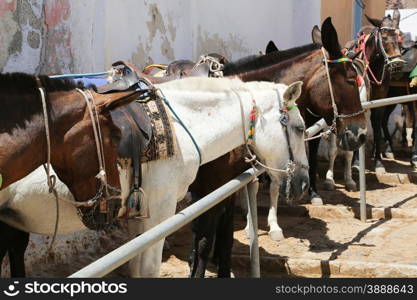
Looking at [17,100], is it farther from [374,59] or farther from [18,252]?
[374,59]

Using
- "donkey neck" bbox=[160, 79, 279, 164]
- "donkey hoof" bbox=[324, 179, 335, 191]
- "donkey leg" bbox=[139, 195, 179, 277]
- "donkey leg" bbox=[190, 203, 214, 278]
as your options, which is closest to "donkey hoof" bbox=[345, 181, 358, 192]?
"donkey hoof" bbox=[324, 179, 335, 191]

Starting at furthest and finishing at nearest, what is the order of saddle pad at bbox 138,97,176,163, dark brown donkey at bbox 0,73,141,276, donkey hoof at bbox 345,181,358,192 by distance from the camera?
donkey hoof at bbox 345,181,358,192
saddle pad at bbox 138,97,176,163
dark brown donkey at bbox 0,73,141,276

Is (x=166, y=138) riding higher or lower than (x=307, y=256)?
higher

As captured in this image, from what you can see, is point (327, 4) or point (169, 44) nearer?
point (169, 44)

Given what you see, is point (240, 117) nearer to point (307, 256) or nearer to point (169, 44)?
point (307, 256)

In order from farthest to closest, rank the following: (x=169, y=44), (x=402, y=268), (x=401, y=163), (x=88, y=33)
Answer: (x=401, y=163), (x=169, y=44), (x=88, y=33), (x=402, y=268)

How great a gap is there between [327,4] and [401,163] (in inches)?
136

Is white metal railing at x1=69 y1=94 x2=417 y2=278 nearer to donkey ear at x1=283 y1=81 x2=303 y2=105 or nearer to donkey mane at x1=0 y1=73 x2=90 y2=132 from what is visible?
donkey ear at x1=283 y1=81 x2=303 y2=105

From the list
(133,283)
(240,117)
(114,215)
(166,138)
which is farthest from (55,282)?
(240,117)

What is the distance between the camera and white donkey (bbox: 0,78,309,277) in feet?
11.3

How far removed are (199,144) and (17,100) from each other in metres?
1.34

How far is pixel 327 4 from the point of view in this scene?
1191 centimetres

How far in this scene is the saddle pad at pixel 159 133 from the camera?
3.35 meters

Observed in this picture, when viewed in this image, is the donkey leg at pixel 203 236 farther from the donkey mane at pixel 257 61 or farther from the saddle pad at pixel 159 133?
the saddle pad at pixel 159 133
